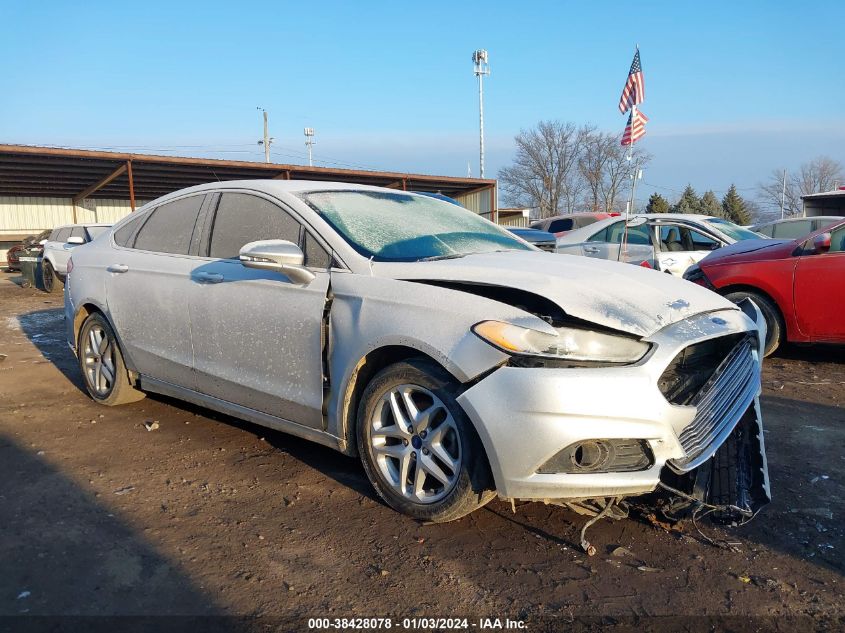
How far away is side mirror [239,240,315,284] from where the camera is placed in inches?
134

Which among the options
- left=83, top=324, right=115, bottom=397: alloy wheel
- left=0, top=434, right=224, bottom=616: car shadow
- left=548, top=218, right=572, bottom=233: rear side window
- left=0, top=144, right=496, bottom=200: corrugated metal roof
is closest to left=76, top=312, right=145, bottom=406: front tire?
left=83, top=324, right=115, bottom=397: alloy wheel

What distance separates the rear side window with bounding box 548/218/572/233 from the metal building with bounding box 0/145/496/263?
10657 mm

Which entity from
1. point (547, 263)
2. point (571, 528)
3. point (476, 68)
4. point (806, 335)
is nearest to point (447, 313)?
point (547, 263)

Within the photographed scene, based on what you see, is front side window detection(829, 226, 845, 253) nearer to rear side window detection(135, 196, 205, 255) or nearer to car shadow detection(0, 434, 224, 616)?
rear side window detection(135, 196, 205, 255)

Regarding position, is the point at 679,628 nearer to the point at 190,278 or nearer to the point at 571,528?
the point at 571,528

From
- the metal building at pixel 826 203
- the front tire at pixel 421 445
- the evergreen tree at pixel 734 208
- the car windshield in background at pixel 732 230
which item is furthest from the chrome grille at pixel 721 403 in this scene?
the evergreen tree at pixel 734 208

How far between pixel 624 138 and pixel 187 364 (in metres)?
11.6

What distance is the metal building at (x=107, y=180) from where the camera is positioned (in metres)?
21.7

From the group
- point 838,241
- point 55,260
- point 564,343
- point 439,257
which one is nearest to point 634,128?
point 838,241

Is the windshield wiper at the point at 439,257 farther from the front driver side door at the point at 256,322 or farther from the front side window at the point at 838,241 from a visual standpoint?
the front side window at the point at 838,241

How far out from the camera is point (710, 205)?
50.7m

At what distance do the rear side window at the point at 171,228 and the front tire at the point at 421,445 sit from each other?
1960mm

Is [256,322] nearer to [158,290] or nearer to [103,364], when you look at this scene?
[158,290]

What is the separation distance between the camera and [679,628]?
2367mm
